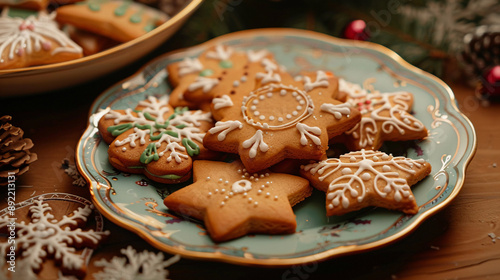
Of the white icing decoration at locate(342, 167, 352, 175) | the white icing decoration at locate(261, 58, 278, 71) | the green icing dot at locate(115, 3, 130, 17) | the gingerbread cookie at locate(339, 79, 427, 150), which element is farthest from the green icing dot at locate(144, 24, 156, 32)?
the white icing decoration at locate(342, 167, 352, 175)

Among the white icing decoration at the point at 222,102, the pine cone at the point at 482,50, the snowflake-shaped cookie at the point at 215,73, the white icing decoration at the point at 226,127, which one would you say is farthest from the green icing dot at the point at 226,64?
the pine cone at the point at 482,50

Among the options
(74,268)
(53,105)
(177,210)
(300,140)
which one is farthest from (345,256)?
(53,105)

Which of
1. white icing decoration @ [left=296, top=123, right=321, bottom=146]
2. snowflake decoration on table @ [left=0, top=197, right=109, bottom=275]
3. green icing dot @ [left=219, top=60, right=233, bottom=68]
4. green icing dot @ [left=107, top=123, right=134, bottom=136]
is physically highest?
green icing dot @ [left=219, top=60, right=233, bottom=68]

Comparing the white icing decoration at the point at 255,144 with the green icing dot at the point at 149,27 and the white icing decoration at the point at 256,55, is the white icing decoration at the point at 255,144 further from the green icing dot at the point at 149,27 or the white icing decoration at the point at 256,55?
the green icing dot at the point at 149,27

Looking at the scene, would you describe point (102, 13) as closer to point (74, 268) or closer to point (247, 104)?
point (247, 104)

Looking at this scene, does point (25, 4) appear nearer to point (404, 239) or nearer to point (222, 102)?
point (222, 102)

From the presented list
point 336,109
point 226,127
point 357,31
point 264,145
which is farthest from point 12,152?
point 357,31

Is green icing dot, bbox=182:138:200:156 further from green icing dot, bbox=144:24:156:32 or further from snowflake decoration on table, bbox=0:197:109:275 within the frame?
green icing dot, bbox=144:24:156:32
